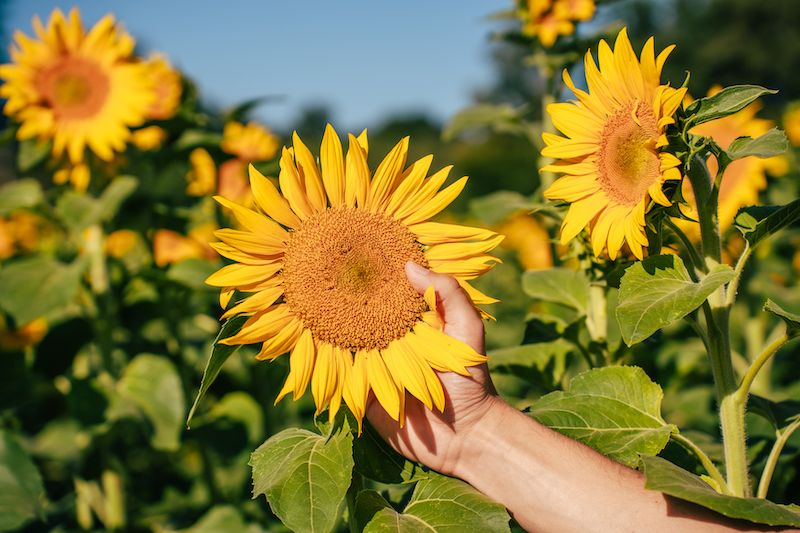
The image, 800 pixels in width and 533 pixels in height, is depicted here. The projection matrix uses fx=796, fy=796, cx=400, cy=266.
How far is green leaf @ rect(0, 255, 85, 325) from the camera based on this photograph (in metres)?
2.61

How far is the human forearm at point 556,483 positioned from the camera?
1333mm

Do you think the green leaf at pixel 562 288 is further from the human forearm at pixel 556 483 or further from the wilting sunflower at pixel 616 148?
the human forearm at pixel 556 483

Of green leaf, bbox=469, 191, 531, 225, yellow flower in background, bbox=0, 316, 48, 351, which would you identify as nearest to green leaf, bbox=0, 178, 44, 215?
yellow flower in background, bbox=0, 316, 48, 351

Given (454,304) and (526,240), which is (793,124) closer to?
(526,240)

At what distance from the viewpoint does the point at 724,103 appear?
1.38 metres

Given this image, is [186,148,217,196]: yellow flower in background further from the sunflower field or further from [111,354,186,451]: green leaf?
[111,354,186,451]: green leaf

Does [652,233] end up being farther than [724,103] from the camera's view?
Yes

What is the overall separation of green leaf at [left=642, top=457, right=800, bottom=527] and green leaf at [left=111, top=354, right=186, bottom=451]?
179cm

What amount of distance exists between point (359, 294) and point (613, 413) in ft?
1.78

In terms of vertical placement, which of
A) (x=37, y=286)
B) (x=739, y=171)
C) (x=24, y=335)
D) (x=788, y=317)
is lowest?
(x=24, y=335)

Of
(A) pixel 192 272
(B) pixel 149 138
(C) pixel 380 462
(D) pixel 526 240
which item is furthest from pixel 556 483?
(D) pixel 526 240

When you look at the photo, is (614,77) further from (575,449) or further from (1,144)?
(1,144)

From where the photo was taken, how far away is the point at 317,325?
4.66 ft

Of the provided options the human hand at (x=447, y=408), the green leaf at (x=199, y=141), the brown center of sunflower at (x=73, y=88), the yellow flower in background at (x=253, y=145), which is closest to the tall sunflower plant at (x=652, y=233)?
the human hand at (x=447, y=408)
